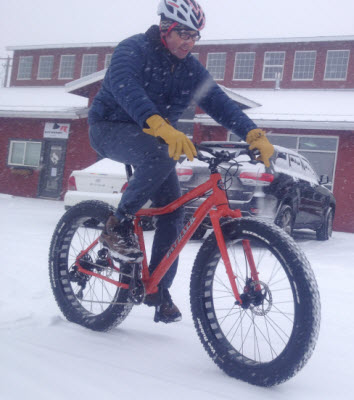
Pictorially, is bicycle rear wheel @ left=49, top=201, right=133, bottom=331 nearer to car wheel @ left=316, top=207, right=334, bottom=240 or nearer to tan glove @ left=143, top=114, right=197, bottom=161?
tan glove @ left=143, top=114, right=197, bottom=161

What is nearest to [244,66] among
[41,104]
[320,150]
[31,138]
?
[320,150]

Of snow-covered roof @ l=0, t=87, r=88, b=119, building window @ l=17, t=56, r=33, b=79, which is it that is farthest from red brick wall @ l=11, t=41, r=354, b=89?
building window @ l=17, t=56, r=33, b=79

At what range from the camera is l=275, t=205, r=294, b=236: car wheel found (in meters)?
6.79

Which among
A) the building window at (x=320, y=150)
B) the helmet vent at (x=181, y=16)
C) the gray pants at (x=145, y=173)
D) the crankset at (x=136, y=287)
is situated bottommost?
the crankset at (x=136, y=287)

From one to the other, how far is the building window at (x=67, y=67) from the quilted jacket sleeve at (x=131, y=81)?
77.7 ft

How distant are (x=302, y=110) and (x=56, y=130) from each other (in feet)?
31.0

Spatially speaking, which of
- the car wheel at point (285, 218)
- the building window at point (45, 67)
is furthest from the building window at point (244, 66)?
the car wheel at point (285, 218)

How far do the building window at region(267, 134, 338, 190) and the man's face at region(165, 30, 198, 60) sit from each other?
12.1m

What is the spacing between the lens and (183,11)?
2416 mm

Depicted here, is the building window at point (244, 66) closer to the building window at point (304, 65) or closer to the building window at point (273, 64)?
the building window at point (273, 64)

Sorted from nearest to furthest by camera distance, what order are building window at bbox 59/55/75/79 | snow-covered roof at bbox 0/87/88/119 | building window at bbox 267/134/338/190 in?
building window at bbox 267/134/338/190, snow-covered roof at bbox 0/87/88/119, building window at bbox 59/55/75/79

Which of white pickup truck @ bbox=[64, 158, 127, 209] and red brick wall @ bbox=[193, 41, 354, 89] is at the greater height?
red brick wall @ bbox=[193, 41, 354, 89]

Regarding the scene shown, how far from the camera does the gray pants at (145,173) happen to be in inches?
98.2

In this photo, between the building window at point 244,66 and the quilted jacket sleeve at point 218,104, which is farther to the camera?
the building window at point 244,66
